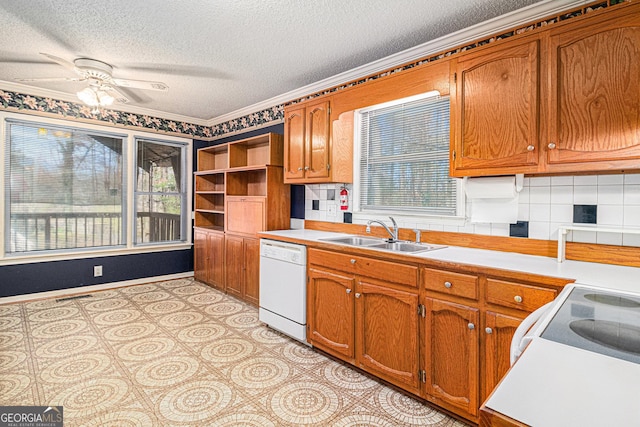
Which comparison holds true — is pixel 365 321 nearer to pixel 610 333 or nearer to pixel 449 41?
pixel 610 333

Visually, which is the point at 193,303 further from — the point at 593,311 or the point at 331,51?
the point at 593,311

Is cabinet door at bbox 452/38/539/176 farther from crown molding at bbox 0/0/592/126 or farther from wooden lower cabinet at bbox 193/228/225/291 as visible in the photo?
wooden lower cabinet at bbox 193/228/225/291

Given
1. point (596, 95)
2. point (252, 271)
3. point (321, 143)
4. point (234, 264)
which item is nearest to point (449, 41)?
point (596, 95)

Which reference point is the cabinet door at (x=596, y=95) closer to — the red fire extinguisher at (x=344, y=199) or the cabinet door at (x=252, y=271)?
the red fire extinguisher at (x=344, y=199)

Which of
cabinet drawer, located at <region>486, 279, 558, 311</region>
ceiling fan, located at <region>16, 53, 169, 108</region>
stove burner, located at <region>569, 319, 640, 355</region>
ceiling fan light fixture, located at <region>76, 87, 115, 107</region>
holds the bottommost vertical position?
cabinet drawer, located at <region>486, 279, 558, 311</region>

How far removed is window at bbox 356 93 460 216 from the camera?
2.54 metres

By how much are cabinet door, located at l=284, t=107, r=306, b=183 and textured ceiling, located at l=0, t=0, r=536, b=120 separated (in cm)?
40

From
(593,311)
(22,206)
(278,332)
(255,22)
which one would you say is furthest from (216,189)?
(593,311)

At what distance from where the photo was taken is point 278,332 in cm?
307

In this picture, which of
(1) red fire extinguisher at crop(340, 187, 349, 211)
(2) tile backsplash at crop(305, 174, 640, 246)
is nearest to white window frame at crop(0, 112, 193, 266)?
(1) red fire extinguisher at crop(340, 187, 349, 211)

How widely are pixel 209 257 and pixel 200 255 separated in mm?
299

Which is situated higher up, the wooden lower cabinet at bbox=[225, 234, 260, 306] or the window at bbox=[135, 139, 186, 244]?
the window at bbox=[135, 139, 186, 244]

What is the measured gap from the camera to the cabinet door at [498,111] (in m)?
1.79

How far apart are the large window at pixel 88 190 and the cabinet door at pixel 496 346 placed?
14.6 ft
